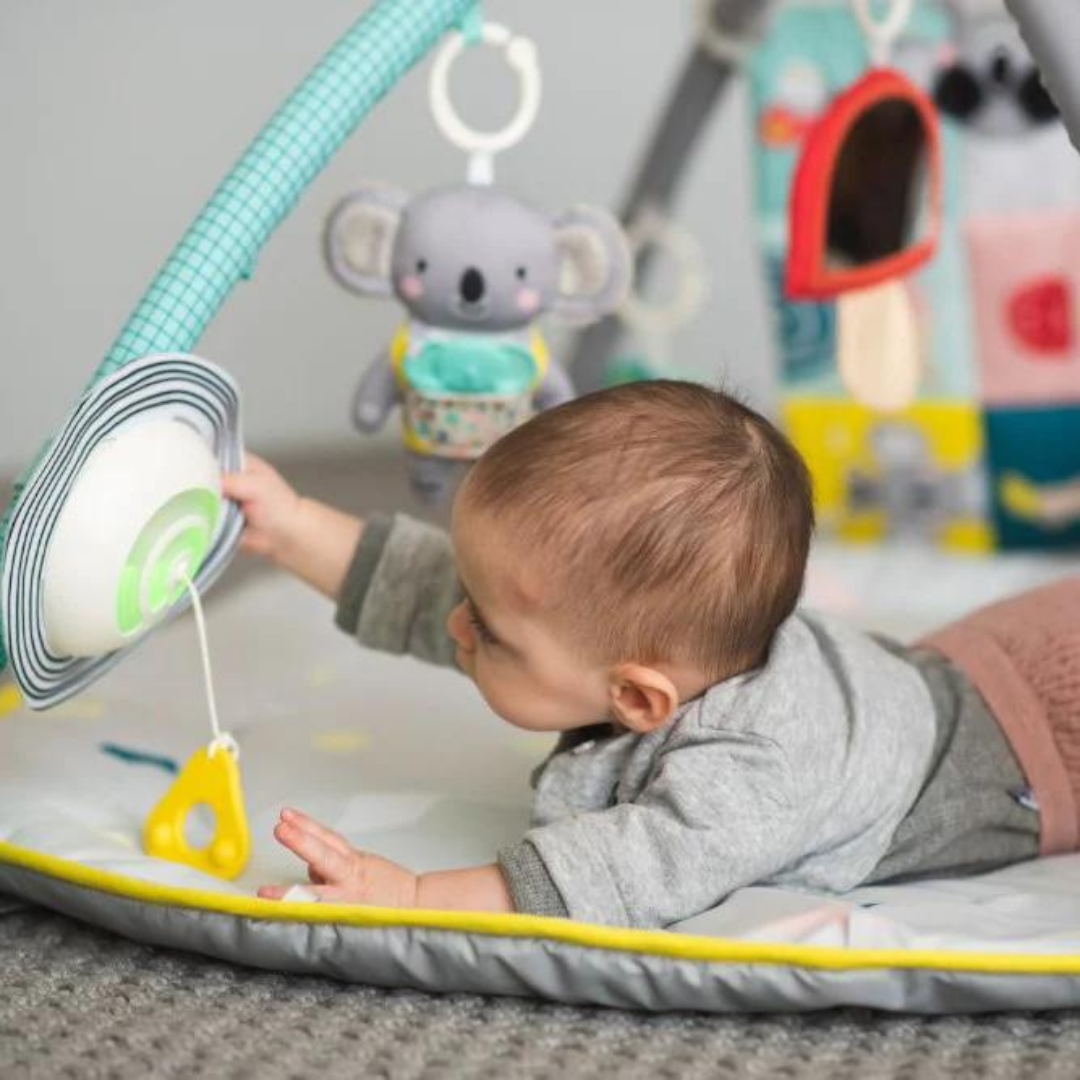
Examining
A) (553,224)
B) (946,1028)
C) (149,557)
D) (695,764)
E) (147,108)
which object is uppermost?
(147,108)

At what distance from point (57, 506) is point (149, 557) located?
0.07 metres

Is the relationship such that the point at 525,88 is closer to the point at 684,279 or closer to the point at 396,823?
the point at 396,823

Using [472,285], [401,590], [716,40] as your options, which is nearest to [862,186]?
[716,40]

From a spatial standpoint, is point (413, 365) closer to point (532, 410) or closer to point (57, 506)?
point (532, 410)

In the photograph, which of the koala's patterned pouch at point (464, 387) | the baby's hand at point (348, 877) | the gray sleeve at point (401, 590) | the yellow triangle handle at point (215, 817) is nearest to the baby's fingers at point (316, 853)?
the baby's hand at point (348, 877)

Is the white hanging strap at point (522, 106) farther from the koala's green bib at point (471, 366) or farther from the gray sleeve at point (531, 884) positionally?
the gray sleeve at point (531, 884)

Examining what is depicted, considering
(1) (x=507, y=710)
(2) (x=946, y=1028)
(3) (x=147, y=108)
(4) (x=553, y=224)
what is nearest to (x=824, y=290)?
(4) (x=553, y=224)

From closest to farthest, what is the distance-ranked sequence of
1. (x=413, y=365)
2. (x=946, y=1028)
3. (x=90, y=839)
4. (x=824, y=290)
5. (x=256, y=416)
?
(x=946, y=1028)
(x=90, y=839)
(x=413, y=365)
(x=824, y=290)
(x=256, y=416)

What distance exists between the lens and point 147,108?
2.43 metres

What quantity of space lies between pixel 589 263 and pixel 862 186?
33 cm

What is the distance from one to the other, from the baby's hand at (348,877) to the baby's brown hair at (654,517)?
147 millimetres

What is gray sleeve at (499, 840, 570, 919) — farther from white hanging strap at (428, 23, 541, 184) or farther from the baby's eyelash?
white hanging strap at (428, 23, 541, 184)

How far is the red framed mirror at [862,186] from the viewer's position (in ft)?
4.66

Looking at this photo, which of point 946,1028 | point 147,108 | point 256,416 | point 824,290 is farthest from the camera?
point 256,416
